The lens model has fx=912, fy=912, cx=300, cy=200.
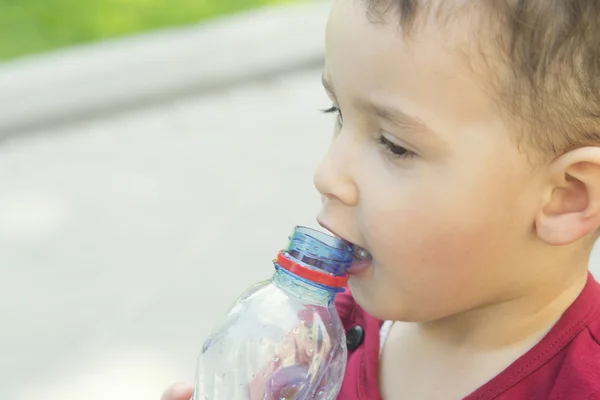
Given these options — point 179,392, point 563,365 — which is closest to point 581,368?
point 563,365

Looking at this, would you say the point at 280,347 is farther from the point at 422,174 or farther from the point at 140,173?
the point at 140,173

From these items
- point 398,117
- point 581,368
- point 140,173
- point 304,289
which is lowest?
point 581,368

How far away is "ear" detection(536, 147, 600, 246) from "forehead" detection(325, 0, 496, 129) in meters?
0.09

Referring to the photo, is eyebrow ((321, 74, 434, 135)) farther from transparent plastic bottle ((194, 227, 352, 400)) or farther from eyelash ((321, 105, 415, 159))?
transparent plastic bottle ((194, 227, 352, 400))

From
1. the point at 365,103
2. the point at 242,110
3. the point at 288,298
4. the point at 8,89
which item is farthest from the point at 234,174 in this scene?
the point at 365,103

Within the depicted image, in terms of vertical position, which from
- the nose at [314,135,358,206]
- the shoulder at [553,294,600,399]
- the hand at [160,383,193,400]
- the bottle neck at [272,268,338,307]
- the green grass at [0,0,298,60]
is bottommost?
the shoulder at [553,294,600,399]

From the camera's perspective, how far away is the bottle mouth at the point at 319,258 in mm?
831

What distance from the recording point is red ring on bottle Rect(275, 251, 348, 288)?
0.83 metres

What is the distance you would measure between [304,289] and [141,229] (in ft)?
3.19

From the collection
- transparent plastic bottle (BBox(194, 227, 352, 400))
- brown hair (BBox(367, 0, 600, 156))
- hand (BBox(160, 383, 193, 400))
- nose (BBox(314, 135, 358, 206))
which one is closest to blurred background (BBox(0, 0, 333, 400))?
hand (BBox(160, 383, 193, 400))

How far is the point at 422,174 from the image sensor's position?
0.79 metres

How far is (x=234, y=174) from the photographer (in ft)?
6.45

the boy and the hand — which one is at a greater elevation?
the boy

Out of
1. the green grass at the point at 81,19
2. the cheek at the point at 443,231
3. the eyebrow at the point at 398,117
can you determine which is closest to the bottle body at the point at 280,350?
the cheek at the point at 443,231
